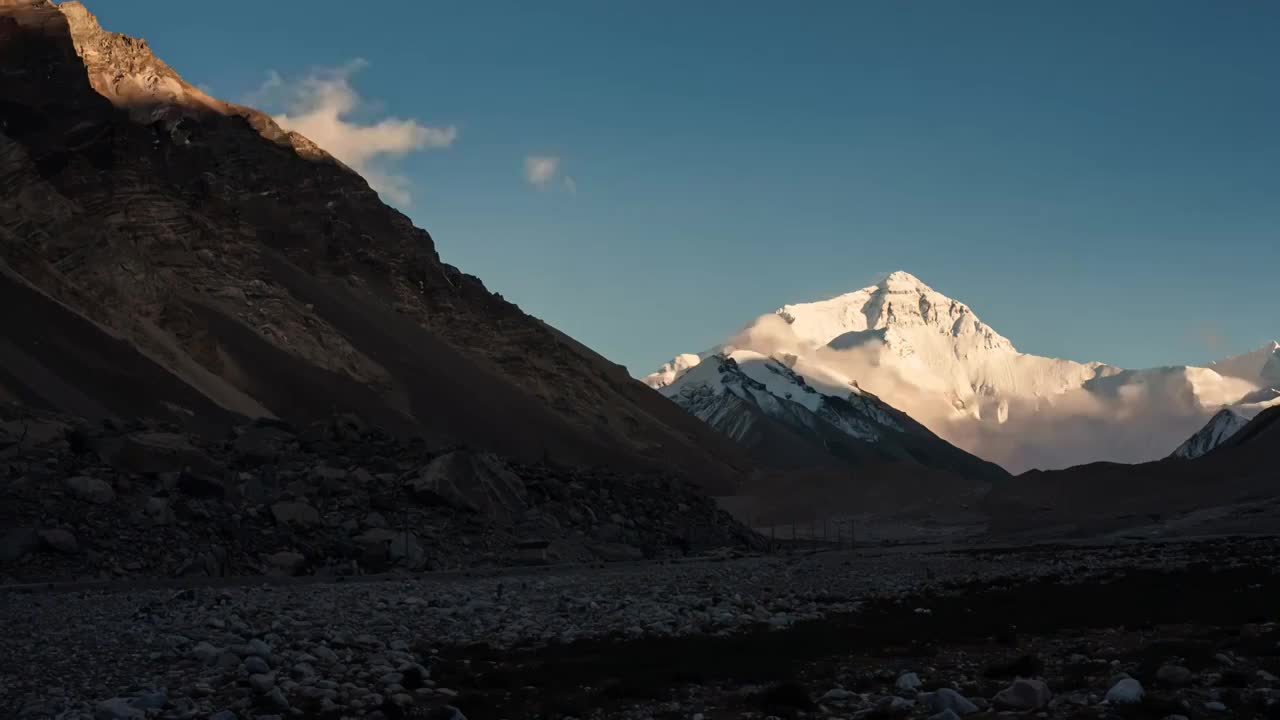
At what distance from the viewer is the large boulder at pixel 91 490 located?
120 feet

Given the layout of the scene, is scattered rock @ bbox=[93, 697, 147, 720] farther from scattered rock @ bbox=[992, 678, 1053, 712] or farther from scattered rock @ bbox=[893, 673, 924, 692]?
scattered rock @ bbox=[992, 678, 1053, 712]

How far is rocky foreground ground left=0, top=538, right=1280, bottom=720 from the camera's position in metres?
15.3

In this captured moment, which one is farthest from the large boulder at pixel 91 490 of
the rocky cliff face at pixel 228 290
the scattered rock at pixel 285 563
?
the rocky cliff face at pixel 228 290

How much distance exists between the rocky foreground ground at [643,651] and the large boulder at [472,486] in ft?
42.7

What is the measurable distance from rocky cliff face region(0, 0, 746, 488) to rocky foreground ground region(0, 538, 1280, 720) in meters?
41.9

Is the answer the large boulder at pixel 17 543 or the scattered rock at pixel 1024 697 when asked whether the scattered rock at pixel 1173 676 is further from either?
the large boulder at pixel 17 543

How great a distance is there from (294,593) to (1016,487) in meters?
Answer: 102

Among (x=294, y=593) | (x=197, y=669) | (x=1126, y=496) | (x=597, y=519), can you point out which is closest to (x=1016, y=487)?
(x=1126, y=496)

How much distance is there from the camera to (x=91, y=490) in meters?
36.8

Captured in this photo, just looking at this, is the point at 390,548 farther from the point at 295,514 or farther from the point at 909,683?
the point at 909,683

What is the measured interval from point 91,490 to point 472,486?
16.7m

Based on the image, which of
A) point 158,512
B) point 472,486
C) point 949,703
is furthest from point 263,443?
point 949,703

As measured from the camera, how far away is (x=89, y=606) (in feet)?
83.9

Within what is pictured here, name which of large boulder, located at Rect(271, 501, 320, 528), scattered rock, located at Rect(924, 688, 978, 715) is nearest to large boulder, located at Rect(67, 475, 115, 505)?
large boulder, located at Rect(271, 501, 320, 528)
